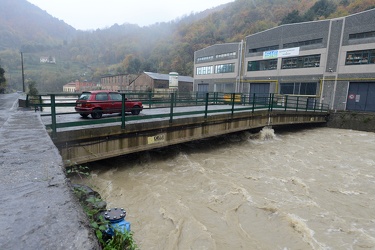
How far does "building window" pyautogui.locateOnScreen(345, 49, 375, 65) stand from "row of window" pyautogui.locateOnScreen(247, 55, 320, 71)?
132 inches

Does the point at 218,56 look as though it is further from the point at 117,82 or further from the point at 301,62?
the point at 117,82

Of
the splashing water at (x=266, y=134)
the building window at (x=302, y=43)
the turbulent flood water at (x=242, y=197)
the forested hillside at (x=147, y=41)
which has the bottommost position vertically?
the turbulent flood water at (x=242, y=197)

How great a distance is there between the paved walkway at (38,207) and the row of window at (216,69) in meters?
40.1

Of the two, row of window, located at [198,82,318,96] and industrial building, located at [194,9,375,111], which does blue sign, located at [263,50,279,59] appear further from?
row of window, located at [198,82,318,96]

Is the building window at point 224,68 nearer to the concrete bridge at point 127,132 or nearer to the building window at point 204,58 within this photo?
the building window at point 204,58

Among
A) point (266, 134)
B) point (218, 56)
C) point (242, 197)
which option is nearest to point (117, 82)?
point (218, 56)

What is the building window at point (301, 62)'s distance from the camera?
3005 centimetres

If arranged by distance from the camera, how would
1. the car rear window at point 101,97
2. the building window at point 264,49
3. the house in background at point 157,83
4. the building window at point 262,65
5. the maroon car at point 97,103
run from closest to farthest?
the maroon car at point 97,103 < the car rear window at point 101,97 < the building window at point 264,49 < the building window at point 262,65 < the house in background at point 157,83

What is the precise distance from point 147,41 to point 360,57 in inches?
5516

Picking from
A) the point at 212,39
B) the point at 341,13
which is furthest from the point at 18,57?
the point at 341,13

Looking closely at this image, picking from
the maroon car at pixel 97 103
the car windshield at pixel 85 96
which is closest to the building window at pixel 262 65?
the maroon car at pixel 97 103

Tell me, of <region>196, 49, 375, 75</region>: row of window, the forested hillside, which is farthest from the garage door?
the forested hillside

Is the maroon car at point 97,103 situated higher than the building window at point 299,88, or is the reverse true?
the building window at point 299,88

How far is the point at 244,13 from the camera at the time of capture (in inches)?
3733
